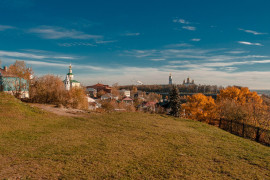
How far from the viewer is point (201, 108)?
29.0m

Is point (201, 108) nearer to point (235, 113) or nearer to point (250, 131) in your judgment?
point (235, 113)

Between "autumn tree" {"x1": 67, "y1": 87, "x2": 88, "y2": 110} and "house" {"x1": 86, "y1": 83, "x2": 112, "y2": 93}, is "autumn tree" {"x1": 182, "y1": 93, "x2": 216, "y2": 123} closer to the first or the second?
"autumn tree" {"x1": 67, "y1": 87, "x2": 88, "y2": 110}

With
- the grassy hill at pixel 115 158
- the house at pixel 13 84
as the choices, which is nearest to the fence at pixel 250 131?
the grassy hill at pixel 115 158

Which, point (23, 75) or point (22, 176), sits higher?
point (23, 75)

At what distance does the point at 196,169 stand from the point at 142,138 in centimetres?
385

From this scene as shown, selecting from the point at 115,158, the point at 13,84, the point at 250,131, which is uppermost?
the point at 13,84

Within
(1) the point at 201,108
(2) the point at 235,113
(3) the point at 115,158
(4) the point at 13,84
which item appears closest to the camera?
(3) the point at 115,158

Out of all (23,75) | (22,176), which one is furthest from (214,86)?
(22,176)

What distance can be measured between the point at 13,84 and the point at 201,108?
2854 centimetres

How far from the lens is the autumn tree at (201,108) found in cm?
2815

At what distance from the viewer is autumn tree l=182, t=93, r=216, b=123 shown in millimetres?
28148

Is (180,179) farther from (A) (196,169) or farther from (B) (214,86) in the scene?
(B) (214,86)

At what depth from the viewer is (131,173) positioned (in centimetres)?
491

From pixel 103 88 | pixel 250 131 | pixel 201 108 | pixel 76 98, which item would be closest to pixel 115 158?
pixel 250 131
